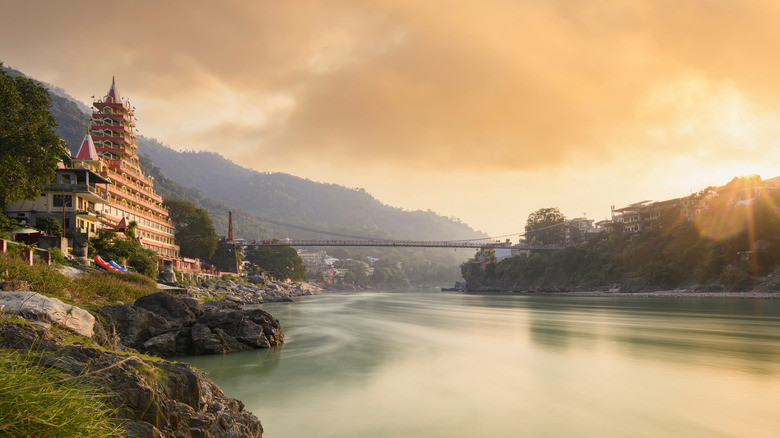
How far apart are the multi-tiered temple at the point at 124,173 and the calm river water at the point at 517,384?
31488mm

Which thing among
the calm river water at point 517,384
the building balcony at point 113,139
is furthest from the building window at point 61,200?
the calm river water at point 517,384

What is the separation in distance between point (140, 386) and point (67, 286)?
13.2 metres

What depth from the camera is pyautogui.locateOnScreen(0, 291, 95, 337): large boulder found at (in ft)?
23.6

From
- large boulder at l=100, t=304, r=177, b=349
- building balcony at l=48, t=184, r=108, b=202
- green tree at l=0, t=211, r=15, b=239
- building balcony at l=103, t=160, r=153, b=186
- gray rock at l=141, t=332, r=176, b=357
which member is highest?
building balcony at l=103, t=160, r=153, b=186

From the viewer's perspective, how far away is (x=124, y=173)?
4441cm

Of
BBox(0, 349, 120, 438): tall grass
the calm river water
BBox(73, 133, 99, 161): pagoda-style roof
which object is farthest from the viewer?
BBox(73, 133, 99, 161): pagoda-style roof

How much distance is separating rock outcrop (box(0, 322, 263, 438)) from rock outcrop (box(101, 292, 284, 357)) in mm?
8201

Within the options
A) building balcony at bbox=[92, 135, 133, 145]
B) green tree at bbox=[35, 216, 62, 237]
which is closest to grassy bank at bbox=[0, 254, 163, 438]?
green tree at bbox=[35, 216, 62, 237]

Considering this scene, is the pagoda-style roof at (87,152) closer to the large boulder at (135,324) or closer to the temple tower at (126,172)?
the temple tower at (126,172)

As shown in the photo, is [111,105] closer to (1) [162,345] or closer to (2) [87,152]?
(2) [87,152]

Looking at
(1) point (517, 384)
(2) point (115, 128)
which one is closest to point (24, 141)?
(1) point (517, 384)

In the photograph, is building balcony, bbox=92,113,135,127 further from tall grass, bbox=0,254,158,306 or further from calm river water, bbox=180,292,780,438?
calm river water, bbox=180,292,780,438

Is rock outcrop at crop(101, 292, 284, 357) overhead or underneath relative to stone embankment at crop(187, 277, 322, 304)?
overhead

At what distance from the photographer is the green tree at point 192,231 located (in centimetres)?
5569
